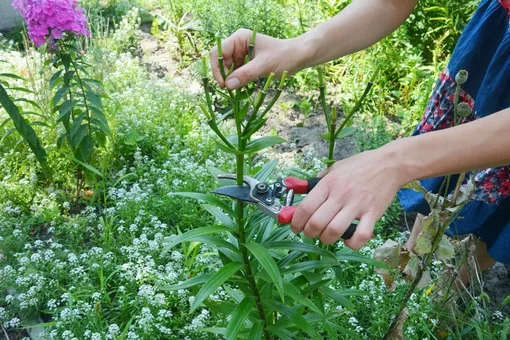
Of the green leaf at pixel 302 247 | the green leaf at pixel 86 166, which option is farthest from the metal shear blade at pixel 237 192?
the green leaf at pixel 86 166

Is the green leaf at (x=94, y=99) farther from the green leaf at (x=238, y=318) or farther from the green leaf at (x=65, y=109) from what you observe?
the green leaf at (x=238, y=318)

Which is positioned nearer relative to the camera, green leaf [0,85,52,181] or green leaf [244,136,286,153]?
green leaf [244,136,286,153]

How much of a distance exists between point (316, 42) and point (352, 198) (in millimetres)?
734

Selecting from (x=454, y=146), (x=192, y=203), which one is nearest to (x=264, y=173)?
(x=454, y=146)

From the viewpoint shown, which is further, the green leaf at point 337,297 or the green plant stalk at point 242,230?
the green leaf at point 337,297

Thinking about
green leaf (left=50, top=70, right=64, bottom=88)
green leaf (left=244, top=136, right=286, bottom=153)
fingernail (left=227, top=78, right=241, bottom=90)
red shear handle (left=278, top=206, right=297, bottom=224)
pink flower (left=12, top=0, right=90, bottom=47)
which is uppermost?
pink flower (left=12, top=0, right=90, bottom=47)

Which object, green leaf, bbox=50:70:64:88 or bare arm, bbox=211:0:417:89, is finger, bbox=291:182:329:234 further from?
green leaf, bbox=50:70:64:88

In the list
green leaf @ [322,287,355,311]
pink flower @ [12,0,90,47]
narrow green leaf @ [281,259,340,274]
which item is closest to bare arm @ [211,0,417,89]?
narrow green leaf @ [281,259,340,274]

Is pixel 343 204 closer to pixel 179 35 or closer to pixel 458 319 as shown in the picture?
pixel 458 319

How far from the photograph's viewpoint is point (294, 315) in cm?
163

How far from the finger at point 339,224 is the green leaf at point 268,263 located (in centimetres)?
26

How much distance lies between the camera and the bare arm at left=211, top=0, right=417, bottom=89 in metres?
1.53

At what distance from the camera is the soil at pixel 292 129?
2752 mm

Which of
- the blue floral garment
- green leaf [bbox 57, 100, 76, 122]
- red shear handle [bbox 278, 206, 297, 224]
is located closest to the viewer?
red shear handle [bbox 278, 206, 297, 224]
